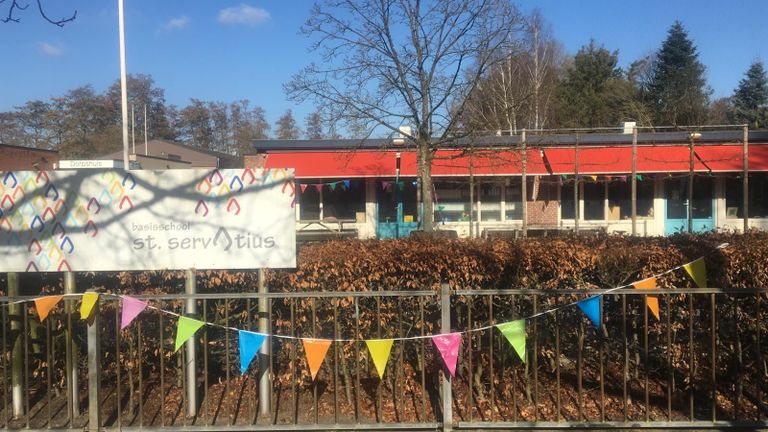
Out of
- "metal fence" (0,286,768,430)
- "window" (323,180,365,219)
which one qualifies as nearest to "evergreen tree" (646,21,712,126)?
"window" (323,180,365,219)

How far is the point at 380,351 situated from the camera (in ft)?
13.7

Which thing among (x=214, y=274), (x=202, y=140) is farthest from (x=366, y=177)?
(x=202, y=140)

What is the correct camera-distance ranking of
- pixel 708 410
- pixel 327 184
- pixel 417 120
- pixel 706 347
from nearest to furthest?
pixel 708 410, pixel 706 347, pixel 417 120, pixel 327 184

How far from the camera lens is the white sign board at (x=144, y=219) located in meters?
4.74

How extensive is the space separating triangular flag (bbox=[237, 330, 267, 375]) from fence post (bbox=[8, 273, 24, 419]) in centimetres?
204

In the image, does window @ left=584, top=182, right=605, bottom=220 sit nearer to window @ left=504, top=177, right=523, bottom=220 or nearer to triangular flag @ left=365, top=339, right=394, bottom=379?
window @ left=504, top=177, right=523, bottom=220

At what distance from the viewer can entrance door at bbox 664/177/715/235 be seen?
72.0 feet

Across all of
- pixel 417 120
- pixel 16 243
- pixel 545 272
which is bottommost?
pixel 545 272

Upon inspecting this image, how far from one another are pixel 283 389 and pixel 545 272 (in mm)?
2581

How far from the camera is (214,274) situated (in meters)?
5.05

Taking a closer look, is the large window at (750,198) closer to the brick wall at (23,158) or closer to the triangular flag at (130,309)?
the triangular flag at (130,309)

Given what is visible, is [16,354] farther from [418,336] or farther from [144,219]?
[418,336]

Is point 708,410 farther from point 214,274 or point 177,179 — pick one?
Result: point 177,179

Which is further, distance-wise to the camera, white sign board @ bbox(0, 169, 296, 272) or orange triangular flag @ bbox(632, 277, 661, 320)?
white sign board @ bbox(0, 169, 296, 272)
